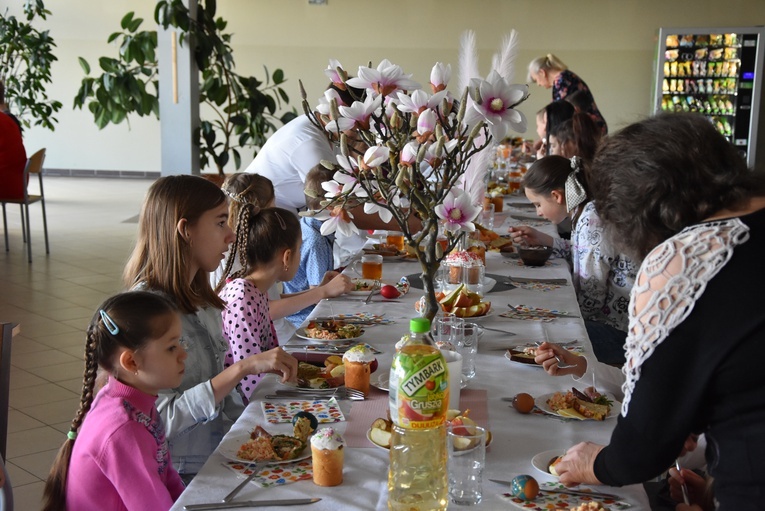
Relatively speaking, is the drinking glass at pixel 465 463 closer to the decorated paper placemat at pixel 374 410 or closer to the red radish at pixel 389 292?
the decorated paper placemat at pixel 374 410

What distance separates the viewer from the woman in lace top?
3.79ft

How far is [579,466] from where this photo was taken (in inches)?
53.9

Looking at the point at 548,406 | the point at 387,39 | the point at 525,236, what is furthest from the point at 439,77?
the point at 387,39

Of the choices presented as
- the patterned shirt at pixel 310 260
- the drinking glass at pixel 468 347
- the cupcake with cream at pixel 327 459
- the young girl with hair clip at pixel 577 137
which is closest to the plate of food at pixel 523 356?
the drinking glass at pixel 468 347

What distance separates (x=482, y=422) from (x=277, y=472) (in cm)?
44

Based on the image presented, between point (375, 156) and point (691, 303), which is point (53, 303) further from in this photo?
point (691, 303)

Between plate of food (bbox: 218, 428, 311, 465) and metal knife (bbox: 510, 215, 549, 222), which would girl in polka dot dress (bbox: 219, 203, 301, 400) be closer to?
plate of food (bbox: 218, 428, 311, 465)

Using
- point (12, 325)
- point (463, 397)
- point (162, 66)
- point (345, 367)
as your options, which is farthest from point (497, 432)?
point (162, 66)

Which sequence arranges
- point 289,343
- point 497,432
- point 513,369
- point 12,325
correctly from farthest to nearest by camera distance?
1. point 289,343
2. point 513,369
3. point 12,325
4. point 497,432

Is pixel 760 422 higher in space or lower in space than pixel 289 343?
higher

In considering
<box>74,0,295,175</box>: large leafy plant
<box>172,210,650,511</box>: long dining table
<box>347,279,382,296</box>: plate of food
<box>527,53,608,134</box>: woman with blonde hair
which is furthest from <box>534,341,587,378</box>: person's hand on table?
<box>527,53,608,134</box>: woman with blonde hair

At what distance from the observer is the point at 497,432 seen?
62.7 inches

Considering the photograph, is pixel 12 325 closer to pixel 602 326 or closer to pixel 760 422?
pixel 760 422

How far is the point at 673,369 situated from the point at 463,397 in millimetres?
669
